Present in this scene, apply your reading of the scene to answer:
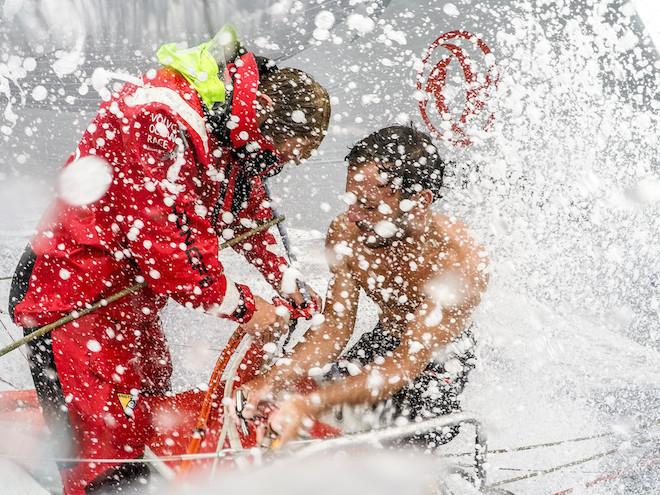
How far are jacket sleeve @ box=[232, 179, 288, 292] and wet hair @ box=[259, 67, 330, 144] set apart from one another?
0.47 metres

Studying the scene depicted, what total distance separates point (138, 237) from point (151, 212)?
104mm

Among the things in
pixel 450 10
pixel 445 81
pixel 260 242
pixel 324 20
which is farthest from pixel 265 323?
pixel 450 10

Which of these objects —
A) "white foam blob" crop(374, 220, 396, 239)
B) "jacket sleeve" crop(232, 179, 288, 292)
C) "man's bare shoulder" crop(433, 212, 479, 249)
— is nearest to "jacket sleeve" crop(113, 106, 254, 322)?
"jacket sleeve" crop(232, 179, 288, 292)

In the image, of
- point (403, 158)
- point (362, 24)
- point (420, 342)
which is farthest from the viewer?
point (362, 24)

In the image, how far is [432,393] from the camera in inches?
79.0

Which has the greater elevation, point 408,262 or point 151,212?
point 151,212

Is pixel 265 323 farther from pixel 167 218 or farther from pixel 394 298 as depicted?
pixel 394 298

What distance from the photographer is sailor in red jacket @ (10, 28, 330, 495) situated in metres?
1.43

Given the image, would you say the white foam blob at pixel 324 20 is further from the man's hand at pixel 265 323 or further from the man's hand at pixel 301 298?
the man's hand at pixel 265 323

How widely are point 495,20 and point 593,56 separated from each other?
838 mm

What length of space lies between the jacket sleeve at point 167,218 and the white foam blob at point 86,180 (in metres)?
0.06

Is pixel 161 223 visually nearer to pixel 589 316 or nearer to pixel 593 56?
pixel 589 316

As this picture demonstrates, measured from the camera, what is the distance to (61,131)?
14.8ft

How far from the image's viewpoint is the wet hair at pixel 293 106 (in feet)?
5.26
